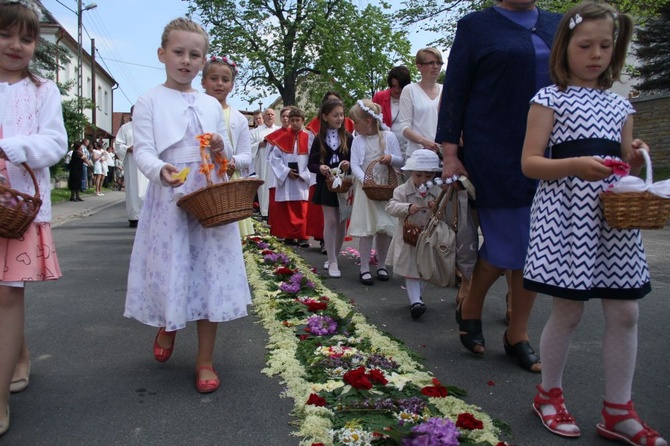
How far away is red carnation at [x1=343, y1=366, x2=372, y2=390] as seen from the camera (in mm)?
3352

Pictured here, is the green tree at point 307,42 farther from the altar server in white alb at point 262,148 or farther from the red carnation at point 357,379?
the red carnation at point 357,379

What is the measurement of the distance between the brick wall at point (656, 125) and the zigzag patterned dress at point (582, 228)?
A: 2388cm

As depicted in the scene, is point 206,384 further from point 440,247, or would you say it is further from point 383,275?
point 383,275

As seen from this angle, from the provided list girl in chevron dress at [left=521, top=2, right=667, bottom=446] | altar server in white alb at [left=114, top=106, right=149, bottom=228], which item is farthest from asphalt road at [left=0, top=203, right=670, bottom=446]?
altar server in white alb at [left=114, top=106, right=149, bottom=228]

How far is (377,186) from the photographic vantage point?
6.62 meters

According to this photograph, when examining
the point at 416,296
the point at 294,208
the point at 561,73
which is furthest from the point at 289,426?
the point at 294,208

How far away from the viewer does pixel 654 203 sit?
8.40 feet

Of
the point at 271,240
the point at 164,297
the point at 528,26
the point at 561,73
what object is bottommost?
the point at 271,240

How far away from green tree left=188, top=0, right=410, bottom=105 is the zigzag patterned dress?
32.9 metres

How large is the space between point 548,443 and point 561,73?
5.31 feet

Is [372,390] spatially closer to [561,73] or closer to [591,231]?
[591,231]

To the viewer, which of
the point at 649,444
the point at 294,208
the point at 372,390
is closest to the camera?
the point at 649,444

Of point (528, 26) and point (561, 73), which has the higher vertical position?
point (528, 26)

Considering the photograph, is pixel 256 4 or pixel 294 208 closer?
pixel 294 208
